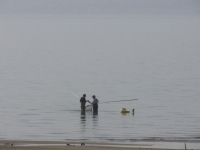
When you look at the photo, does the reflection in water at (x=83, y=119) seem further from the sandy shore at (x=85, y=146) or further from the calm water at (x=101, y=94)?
the sandy shore at (x=85, y=146)

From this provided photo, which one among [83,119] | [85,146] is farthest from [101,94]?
[85,146]

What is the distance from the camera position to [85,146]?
941 inches

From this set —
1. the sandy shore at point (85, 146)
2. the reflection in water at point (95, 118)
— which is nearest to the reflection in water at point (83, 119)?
the reflection in water at point (95, 118)

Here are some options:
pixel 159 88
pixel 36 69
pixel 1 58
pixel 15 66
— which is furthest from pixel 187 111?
pixel 1 58

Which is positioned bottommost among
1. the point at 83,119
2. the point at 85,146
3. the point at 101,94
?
the point at 85,146

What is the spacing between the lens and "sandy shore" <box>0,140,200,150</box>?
2322cm

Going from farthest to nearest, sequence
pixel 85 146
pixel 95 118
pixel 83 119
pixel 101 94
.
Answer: pixel 101 94 < pixel 95 118 < pixel 83 119 < pixel 85 146

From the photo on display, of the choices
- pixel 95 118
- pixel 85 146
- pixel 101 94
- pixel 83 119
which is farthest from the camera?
pixel 101 94

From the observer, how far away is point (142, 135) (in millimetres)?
29250

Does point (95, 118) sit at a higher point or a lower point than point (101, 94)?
lower

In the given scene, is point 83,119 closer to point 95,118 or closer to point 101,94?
point 95,118

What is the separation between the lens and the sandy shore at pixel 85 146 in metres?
23.2

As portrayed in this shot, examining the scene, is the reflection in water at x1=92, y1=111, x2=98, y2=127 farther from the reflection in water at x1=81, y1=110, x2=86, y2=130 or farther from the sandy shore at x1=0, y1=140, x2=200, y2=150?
the sandy shore at x1=0, y1=140, x2=200, y2=150

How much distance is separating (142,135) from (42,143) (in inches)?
216
